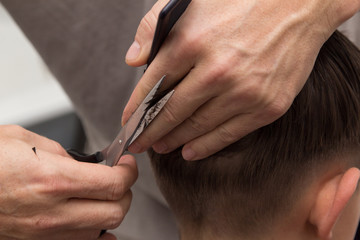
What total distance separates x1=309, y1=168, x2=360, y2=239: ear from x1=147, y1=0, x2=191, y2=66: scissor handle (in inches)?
16.4

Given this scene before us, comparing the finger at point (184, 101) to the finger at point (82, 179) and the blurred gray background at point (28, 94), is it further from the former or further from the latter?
the blurred gray background at point (28, 94)

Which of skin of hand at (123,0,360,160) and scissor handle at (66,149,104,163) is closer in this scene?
skin of hand at (123,0,360,160)

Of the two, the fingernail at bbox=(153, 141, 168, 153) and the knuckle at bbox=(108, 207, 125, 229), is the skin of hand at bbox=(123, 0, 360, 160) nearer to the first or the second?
the fingernail at bbox=(153, 141, 168, 153)

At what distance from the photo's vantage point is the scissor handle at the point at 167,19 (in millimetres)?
602

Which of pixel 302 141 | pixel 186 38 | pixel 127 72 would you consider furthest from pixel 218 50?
pixel 127 72

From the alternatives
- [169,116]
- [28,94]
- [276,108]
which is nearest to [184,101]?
[169,116]

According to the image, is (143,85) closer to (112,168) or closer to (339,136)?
(112,168)

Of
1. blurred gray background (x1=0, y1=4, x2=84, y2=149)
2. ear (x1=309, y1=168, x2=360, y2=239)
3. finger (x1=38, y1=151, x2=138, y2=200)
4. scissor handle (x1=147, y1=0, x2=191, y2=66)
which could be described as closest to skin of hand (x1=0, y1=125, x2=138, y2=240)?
finger (x1=38, y1=151, x2=138, y2=200)

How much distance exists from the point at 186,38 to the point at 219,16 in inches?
2.5

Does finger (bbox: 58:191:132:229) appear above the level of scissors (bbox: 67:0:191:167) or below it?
below

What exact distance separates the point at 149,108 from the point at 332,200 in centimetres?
38

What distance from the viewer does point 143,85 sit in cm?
71

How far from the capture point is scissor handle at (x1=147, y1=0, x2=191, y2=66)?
60cm

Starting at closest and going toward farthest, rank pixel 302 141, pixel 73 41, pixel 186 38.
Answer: pixel 186 38 → pixel 302 141 → pixel 73 41
